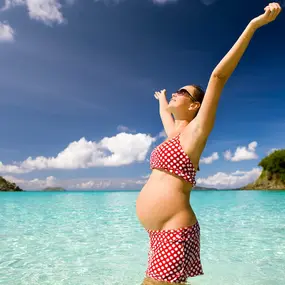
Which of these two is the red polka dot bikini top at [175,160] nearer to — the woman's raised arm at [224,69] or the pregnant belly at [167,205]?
the pregnant belly at [167,205]

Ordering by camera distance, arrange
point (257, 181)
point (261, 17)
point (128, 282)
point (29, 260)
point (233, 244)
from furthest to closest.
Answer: point (257, 181) → point (233, 244) → point (29, 260) → point (128, 282) → point (261, 17)

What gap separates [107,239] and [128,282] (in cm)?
412

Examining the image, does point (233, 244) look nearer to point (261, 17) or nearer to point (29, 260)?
point (29, 260)

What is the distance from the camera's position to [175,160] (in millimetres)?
2385

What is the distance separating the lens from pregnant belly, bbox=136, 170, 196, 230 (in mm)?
2389

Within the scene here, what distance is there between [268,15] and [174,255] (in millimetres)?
1735

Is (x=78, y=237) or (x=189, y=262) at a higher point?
(x=189, y=262)

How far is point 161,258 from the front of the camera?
2.34 m

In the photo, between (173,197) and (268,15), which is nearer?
(268,15)

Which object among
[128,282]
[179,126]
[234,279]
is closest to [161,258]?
[179,126]

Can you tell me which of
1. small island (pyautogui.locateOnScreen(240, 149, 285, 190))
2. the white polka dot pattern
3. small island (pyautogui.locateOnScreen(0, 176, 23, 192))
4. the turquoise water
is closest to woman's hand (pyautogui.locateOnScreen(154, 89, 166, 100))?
the white polka dot pattern

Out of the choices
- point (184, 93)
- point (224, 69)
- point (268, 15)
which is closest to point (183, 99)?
point (184, 93)

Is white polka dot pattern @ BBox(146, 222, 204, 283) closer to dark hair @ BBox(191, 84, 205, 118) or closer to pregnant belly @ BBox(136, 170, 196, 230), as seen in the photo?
pregnant belly @ BBox(136, 170, 196, 230)

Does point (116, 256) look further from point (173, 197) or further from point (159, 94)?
point (173, 197)
